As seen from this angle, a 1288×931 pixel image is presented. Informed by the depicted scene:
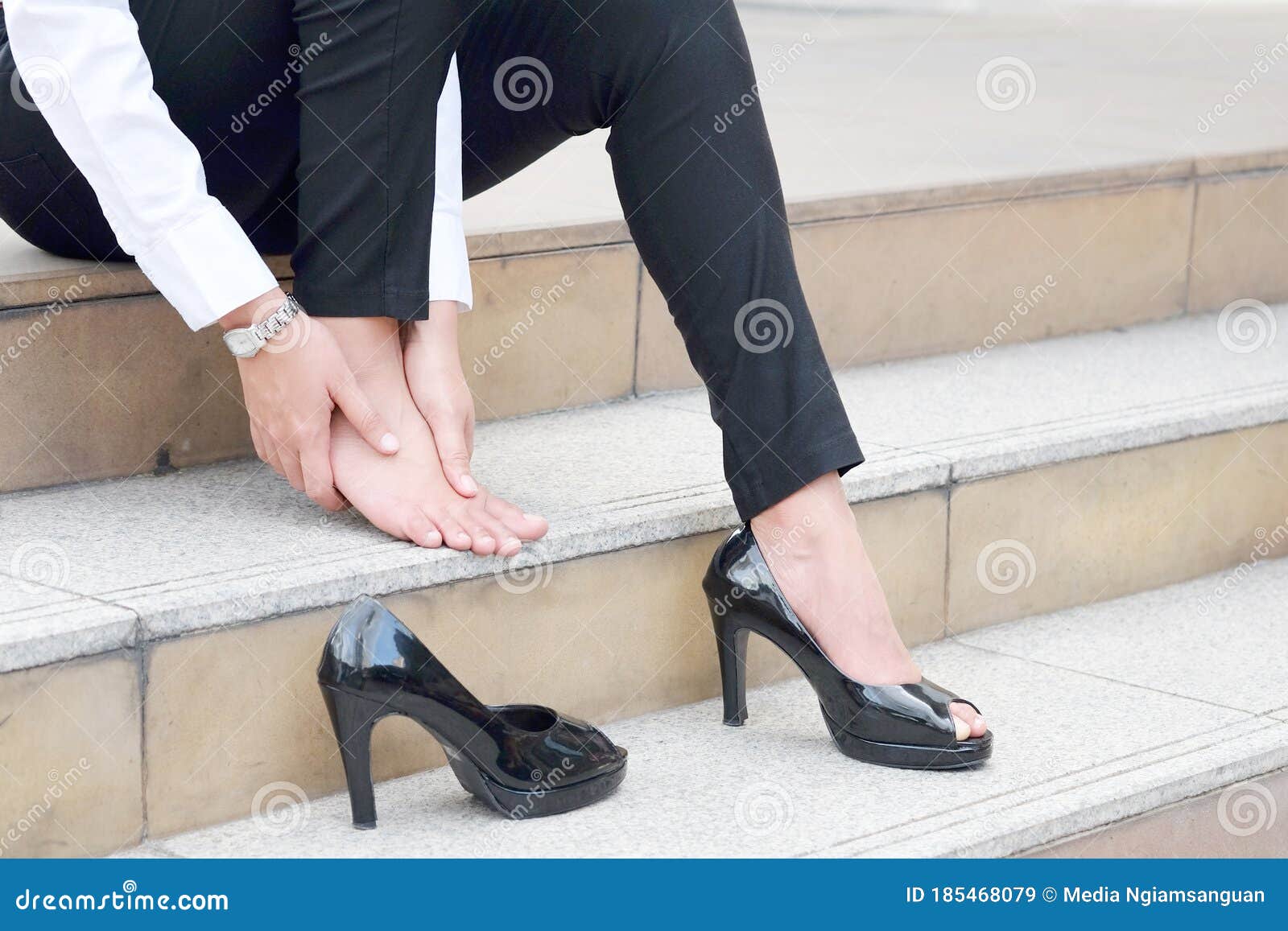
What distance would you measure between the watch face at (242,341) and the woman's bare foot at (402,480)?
8 cm

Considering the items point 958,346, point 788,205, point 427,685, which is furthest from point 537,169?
point 427,685

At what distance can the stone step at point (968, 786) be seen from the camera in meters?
1.00

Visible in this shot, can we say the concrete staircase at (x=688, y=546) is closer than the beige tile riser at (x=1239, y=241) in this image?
Yes

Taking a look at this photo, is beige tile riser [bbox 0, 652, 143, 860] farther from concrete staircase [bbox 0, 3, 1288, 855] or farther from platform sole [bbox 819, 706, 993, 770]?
platform sole [bbox 819, 706, 993, 770]

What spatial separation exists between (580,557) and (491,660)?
103 millimetres

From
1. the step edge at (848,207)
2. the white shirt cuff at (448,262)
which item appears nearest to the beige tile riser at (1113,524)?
the step edge at (848,207)

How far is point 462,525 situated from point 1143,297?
119 cm

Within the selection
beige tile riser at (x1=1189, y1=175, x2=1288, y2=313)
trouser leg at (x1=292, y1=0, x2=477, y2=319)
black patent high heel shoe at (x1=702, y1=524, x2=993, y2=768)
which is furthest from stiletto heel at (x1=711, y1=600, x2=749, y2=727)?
beige tile riser at (x1=1189, y1=175, x2=1288, y2=313)

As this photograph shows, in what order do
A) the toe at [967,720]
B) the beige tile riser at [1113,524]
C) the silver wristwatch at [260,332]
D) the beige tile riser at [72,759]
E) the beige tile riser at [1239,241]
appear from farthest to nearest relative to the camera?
the beige tile riser at [1239,241], the beige tile riser at [1113,524], the toe at [967,720], the silver wristwatch at [260,332], the beige tile riser at [72,759]

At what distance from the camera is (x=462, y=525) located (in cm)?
109

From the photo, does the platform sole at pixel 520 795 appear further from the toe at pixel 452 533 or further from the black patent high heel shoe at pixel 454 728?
the toe at pixel 452 533

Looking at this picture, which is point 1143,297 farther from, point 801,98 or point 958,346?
point 801,98

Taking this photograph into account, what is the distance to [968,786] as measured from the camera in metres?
1.10

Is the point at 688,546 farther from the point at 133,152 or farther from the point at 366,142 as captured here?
the point at 133,152
